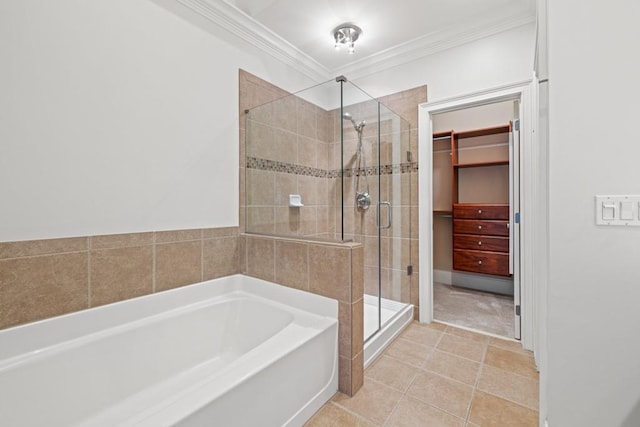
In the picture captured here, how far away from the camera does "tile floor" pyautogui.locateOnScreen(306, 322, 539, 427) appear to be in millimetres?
1414

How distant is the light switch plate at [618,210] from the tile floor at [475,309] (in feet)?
5.46

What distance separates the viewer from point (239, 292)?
2.06 metres

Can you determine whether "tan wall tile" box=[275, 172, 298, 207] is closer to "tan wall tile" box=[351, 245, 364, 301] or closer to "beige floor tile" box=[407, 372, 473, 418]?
"tan wall tile" box=[351, 245, 364, 301]

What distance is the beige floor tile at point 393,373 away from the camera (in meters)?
1.70

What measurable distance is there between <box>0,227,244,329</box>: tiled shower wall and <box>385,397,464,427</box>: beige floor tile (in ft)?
4.69

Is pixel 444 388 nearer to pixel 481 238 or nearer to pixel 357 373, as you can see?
pixel 357 373

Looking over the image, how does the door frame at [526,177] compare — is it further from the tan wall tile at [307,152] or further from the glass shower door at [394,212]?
the tan wall tile at [307,152]

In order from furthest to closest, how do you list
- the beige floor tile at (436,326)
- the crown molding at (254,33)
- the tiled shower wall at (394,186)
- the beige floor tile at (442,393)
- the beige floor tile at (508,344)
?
the beige floor tile at (436,326) → the tiled shower wall at (394,186) → the beige floor tile at (508,344) → the crown molding at (254,33) → the beige floor tile at (442,393)

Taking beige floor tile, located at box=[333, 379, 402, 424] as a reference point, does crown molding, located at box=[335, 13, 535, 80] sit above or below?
above

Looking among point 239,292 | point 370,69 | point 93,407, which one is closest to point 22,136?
point 93,407

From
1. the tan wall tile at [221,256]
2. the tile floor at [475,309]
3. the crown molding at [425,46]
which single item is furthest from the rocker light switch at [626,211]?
the tan wall tile at [221,256]

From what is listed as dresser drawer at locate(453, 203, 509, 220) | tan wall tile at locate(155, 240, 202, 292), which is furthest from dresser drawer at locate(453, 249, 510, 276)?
tan wall tile at locate(155, 240, 202, 292)

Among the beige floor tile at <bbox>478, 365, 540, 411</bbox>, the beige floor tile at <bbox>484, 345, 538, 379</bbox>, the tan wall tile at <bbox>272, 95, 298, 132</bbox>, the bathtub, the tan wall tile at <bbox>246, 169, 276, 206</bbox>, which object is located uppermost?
the tan wall tile at <bbox>272, 95, 298, 132</bbox>

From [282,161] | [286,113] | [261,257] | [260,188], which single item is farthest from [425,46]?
[261,257]
